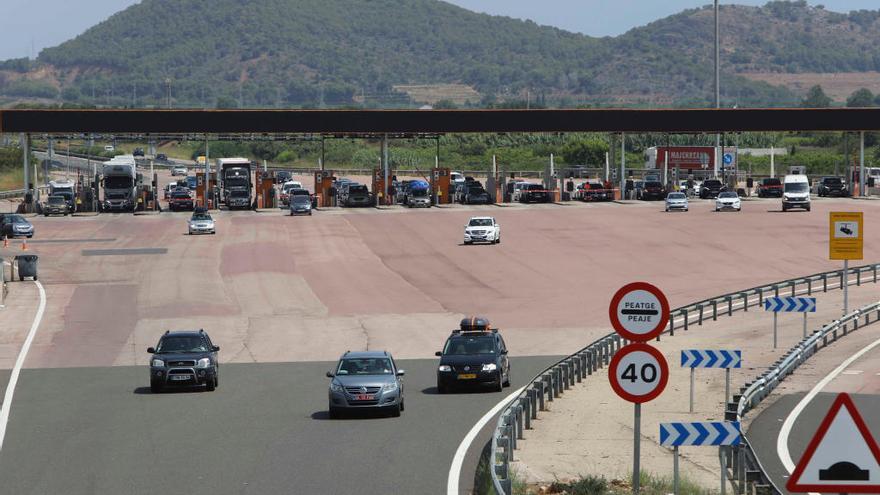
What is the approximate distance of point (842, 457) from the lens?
975 cm

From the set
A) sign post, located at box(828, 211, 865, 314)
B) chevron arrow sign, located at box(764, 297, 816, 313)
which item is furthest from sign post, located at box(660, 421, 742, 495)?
sign post, located at box(828, 211, 865, 314)

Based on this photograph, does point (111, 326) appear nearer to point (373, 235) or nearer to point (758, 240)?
point (373, 235)

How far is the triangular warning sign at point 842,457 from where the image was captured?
31.4ft

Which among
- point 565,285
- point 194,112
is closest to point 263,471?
point 565,285

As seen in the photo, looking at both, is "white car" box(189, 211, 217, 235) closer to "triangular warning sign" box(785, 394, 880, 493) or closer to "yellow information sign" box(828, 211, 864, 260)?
"yellow information sign" box(828, 211, 864, 260)

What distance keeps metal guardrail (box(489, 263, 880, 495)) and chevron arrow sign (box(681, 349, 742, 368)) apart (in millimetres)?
2936

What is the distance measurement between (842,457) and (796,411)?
1966cm

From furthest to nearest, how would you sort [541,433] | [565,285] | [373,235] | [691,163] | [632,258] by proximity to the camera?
[691,163] → [373,235] → [632,258] → [565,285] → [541,433]

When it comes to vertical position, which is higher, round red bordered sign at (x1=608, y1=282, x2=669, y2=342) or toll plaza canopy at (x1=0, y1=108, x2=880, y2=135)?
toll plaza canopy at (x1=0, y1=108, x2=880, y2=135)

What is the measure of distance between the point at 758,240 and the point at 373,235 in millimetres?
19299

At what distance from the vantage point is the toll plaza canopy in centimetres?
9300

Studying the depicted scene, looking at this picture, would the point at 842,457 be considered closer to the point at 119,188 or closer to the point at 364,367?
the point at 364,367

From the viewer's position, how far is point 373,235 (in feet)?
250

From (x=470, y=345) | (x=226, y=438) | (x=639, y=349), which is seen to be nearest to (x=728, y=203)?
(x=470, y=345)
